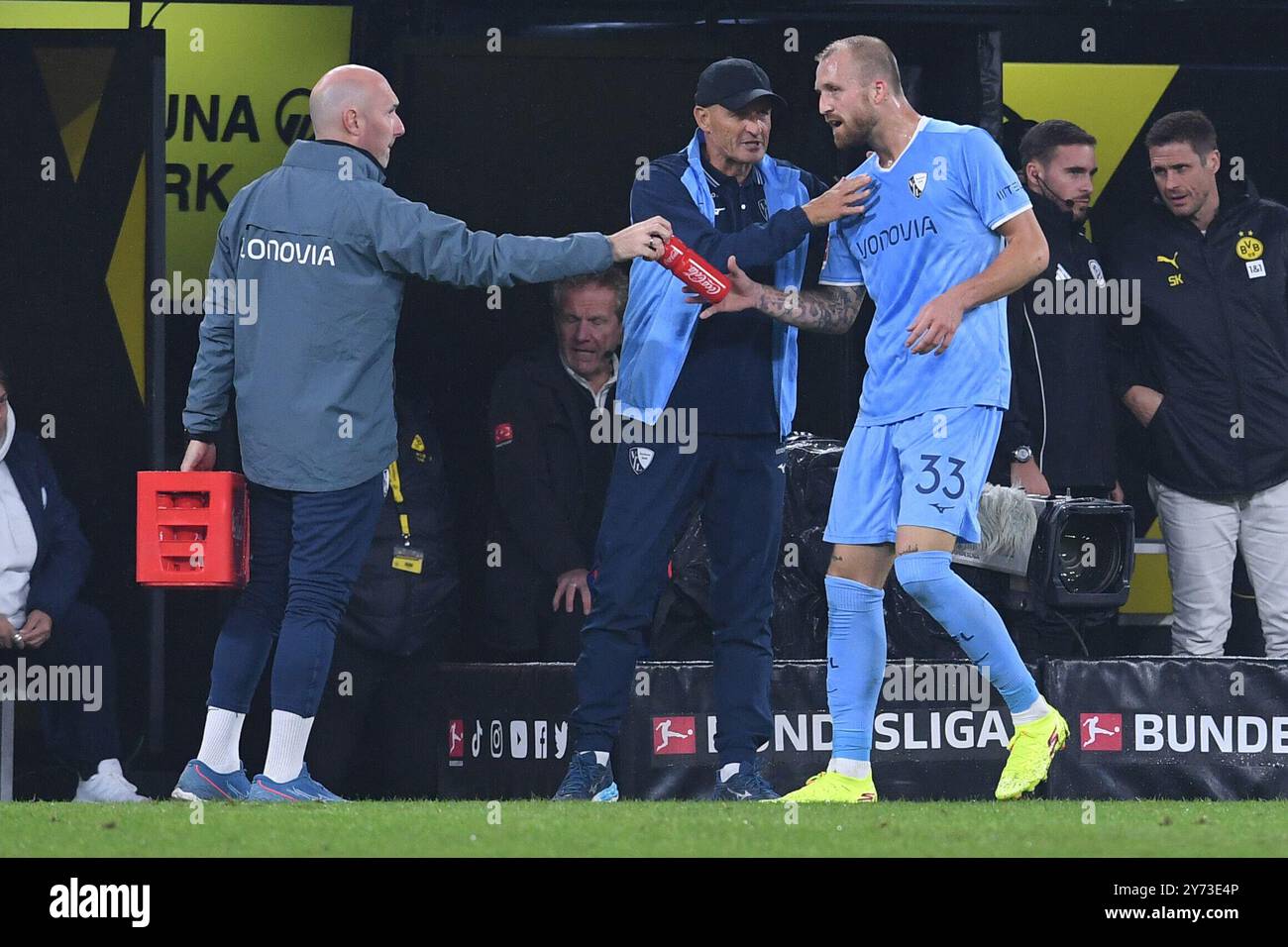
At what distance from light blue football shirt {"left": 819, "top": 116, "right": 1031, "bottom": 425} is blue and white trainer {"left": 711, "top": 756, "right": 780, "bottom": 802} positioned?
1.00 m

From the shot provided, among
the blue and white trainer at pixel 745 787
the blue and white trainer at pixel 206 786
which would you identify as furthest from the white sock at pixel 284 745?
the blue and white trainer at pixel 745 787

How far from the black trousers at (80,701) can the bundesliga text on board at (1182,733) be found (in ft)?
10.1

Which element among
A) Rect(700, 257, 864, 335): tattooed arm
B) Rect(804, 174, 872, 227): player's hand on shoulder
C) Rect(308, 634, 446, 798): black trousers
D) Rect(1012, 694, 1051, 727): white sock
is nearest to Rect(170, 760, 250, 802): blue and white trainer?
Rect(308, 634, 446, 798): black trousers

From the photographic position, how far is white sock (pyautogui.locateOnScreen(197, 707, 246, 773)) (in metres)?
5.41

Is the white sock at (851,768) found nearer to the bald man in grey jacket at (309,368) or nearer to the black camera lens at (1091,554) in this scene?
the black camera lens at (1091,554)

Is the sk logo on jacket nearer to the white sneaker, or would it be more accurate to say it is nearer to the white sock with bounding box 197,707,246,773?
the white sock with bounding box 197,707,246,773

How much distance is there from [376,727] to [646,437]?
1821 mm

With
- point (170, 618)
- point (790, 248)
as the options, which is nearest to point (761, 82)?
point (790, 248)

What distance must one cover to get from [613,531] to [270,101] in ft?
9.49

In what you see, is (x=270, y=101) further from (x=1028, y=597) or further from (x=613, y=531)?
(x=1028, y=597)

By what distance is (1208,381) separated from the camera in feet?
23.5

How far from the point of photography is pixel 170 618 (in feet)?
25.0

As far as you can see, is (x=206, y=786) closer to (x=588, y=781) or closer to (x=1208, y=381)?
(x=588, y=781)

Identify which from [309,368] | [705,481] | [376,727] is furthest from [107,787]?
[705,481]
